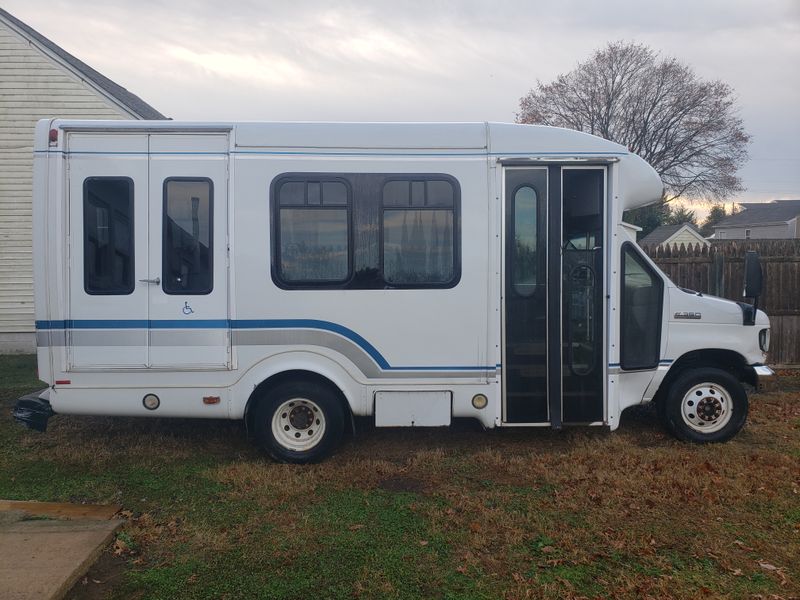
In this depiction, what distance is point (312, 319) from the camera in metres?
6.01

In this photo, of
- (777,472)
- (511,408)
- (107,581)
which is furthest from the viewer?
(511,408)

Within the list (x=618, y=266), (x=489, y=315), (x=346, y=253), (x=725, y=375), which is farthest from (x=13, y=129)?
(x=725, y=375)

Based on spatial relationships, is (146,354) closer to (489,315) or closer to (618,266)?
(489,315)

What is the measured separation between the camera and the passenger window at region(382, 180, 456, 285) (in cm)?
607

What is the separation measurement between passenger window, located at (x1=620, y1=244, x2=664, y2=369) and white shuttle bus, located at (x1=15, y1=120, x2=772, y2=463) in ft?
0.21

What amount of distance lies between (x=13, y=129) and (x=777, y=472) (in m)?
13.5

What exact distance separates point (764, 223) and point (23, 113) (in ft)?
192

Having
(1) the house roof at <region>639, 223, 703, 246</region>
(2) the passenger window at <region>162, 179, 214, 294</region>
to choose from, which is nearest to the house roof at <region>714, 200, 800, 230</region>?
(1) the house roof at <region>639, 223, 703, 246</region>

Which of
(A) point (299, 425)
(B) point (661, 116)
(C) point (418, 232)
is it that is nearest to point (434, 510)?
(A) point (299, 425)

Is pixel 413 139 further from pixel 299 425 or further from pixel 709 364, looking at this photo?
pixel 709 364

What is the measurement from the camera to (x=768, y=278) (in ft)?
36.5

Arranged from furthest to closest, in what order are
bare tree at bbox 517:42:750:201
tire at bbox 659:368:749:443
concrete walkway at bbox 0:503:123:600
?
bare tree at bbox 517:42:750:201 < tire at bbox 659:368:749:443 < concrete walkway at bbox 0:503:123:600

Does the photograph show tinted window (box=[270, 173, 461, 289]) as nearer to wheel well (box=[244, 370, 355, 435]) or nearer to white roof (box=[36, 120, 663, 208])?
white roof (box=[36, 120, 663, 208])

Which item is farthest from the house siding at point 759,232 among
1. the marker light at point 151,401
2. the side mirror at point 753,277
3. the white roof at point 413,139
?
the marker light at point 151,401
